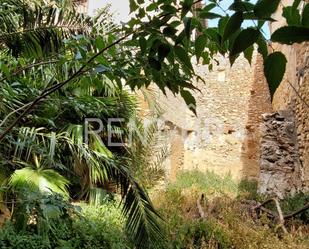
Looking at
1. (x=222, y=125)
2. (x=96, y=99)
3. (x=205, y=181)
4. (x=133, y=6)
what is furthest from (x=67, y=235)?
(x=222, y=125)

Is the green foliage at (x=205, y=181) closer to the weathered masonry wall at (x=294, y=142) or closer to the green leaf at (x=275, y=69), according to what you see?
the weathered masonry wall at (x=294, y=142)

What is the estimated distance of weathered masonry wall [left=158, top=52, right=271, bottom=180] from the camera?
10.1m

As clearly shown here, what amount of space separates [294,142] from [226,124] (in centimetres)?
479

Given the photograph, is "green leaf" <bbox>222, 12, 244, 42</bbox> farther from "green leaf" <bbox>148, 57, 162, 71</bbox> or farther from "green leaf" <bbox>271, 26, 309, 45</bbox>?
"green leaf" <bbox>148, 57, 162, 71</bbox>

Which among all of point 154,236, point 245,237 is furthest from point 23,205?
point 245,237

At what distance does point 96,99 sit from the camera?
357 cm

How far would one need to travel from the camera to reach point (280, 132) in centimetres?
605

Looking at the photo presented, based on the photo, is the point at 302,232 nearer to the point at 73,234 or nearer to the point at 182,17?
the point at 73,234

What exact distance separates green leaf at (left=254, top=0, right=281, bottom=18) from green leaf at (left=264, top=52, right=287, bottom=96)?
5 cm

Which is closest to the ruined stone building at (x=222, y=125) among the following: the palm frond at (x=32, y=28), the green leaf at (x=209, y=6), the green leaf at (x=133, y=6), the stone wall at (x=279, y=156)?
the stone wall at (x=279, y=156)

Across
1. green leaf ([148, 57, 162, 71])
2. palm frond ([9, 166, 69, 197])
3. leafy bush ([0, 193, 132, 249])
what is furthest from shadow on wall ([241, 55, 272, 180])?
green leaf ([148, 57, 162, 71])

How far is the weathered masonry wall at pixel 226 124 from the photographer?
33.0ft

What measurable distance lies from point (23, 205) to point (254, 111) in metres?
9.74

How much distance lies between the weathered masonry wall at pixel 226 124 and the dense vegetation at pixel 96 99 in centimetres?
300
